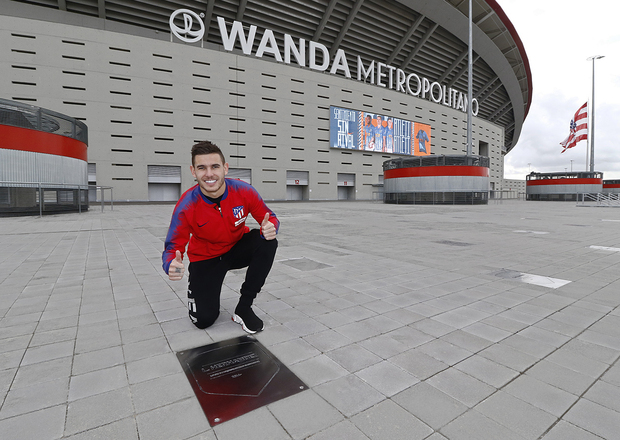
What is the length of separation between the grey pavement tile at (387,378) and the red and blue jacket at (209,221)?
1290mm

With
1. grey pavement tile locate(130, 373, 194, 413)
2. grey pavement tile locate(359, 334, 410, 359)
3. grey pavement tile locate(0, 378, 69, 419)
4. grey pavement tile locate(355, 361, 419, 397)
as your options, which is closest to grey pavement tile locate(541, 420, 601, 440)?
grey pavement tile locate(355, 361, 419, 397)

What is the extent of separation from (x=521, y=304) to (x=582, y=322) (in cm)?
54

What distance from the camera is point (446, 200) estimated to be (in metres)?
25.6

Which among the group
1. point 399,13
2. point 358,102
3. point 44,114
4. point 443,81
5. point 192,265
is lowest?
point 192,265

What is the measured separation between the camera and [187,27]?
2831cm

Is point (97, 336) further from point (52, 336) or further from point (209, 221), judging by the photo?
point (209, 221)

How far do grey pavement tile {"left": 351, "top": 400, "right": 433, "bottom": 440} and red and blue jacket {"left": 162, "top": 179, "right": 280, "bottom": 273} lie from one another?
1502 millimetres

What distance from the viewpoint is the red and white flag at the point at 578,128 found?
115 feet

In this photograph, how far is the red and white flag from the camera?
115 feet

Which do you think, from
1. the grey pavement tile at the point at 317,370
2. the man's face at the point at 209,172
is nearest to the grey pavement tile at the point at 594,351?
the grey pavement tile at the point at 317,370

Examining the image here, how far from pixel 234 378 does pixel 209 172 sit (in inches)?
59.7

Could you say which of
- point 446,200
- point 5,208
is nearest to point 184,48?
point 5,208

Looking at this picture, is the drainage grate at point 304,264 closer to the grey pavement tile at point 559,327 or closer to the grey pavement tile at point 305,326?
the grey pavement tile at point 305,326

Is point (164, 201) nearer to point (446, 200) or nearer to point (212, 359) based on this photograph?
point (446, 200)
